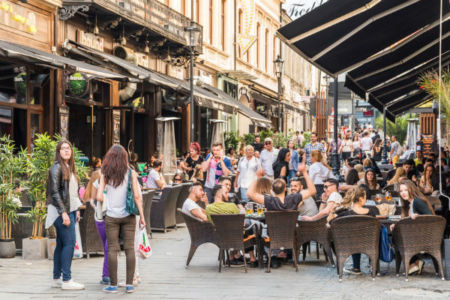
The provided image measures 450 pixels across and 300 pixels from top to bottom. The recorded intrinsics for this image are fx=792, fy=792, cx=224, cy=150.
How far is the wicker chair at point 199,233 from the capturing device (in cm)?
1090

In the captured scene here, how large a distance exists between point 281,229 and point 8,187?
4019 millimetres

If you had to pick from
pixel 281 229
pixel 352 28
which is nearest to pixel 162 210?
pixel 281 229

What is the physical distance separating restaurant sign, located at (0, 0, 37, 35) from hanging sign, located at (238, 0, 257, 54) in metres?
20.8

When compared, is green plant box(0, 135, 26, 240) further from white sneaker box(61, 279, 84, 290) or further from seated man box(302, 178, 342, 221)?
seated man box(302, 178, 342, 221)

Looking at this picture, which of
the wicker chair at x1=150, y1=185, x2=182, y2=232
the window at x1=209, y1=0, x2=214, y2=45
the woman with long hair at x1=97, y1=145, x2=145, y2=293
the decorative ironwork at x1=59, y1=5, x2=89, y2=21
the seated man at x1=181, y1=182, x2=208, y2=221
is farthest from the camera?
the window at x1=209, y1=0, x2=214, y2=45

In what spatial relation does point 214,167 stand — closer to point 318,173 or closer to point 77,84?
point 318,173

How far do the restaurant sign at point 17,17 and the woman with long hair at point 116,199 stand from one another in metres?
8.83

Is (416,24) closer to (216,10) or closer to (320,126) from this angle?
(216,10)

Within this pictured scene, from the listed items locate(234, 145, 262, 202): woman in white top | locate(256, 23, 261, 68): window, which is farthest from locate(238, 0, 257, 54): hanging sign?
locate(234, 145, 262, 202): woman in white top

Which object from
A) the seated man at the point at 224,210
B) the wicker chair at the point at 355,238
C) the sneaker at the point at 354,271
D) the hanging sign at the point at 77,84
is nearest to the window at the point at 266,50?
the hanging sign at the point at 77,84

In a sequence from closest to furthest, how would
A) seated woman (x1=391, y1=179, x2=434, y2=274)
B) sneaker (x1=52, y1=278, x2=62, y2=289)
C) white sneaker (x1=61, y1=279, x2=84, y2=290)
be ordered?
1. white sneaker (x1=61, y1=279, x2=84, y2=290)
2. sneaker (x1=52, y1=278, x2=62, y2=289)
3. seated woman (x1=391, y1=179, x2=434, y2=274)

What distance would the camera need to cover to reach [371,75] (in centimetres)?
1756

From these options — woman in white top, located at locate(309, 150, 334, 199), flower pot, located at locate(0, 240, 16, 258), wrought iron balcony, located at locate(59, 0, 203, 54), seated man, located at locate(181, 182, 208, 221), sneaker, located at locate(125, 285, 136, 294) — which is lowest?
sneaker, located at locate(125, 285, 136, 294)

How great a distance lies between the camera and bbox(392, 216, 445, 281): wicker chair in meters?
9.85
